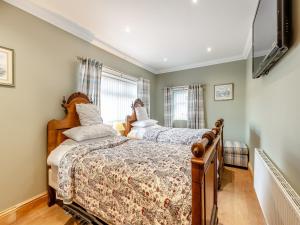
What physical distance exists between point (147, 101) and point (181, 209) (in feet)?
12.0

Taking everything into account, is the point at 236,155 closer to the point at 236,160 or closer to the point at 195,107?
the point at 236,160

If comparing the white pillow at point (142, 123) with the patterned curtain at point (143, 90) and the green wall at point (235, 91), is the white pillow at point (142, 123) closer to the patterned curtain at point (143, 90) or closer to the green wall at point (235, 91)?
the patterned curtain at point (143, 90)

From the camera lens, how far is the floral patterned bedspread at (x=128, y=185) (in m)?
1.01

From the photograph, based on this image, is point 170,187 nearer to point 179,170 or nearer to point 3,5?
point 179,170

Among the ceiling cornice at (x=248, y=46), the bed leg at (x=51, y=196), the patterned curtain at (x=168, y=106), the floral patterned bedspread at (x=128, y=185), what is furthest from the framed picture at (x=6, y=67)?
the patterned curtain at (x=168, y=106)

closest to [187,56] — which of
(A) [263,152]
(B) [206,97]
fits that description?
(B) [206,97]

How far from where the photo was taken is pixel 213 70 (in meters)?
4.29

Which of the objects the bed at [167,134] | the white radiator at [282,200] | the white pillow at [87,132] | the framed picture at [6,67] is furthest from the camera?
the bed at [167,134]

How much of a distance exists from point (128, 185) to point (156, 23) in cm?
236

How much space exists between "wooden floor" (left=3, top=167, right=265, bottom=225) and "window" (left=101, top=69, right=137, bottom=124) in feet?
5.67

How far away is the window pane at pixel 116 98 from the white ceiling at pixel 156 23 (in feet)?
2.29

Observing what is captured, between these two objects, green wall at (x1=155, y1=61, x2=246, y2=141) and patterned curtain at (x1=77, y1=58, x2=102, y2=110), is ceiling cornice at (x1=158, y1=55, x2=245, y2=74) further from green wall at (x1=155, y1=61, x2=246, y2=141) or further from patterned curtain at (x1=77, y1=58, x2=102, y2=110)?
patterned curtain at (x1=77, y1=58, x2=102, y2=110)

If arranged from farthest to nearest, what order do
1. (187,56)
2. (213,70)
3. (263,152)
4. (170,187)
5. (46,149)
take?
(213,70) < (187,56) < (46,149) < (263,152) < (170,187)

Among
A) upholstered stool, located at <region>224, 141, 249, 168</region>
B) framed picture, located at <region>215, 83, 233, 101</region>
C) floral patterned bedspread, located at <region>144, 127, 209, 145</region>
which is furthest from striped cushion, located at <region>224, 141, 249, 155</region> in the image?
framed picture, located at <region>215, 83, 233, 101</region>
